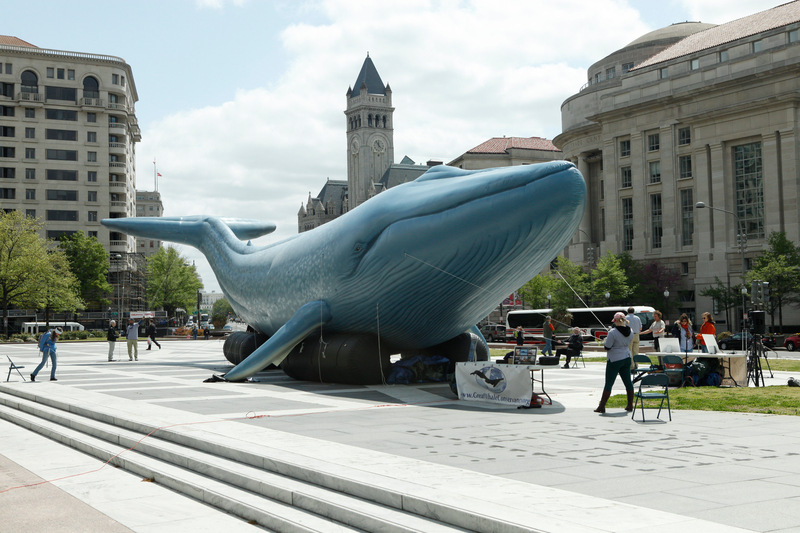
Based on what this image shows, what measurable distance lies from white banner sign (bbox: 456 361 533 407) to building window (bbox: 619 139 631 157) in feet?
206

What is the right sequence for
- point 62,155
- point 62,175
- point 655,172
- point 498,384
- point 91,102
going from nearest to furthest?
1. point 498,384
2. point 655,172
3. point 62,175
4. point 62,155
5. point 91,102

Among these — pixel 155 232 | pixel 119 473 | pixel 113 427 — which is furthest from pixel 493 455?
pixel 155 232

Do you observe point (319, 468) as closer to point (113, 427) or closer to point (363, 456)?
point (363, 456)

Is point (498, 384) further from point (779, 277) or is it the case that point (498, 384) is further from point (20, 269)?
point (20, 269)

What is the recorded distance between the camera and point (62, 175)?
284 feet

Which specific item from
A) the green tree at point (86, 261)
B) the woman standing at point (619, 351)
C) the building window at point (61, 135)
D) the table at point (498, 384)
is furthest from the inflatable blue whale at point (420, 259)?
the building window at point (61, 135)

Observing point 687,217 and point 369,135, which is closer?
point 687,217

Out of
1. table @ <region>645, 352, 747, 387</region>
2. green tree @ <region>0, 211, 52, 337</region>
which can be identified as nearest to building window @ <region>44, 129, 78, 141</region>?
green tree @ <region>0, 211, 52, 337</region>

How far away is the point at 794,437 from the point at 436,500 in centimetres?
565

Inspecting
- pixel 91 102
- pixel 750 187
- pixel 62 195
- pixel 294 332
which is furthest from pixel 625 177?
pixel 62 195

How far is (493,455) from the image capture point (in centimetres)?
809

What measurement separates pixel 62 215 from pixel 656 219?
2671 inches

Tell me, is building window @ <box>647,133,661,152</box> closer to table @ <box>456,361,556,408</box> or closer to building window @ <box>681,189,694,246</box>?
building window @ <box>681,189,694,246</box>

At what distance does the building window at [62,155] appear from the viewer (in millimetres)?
86375
